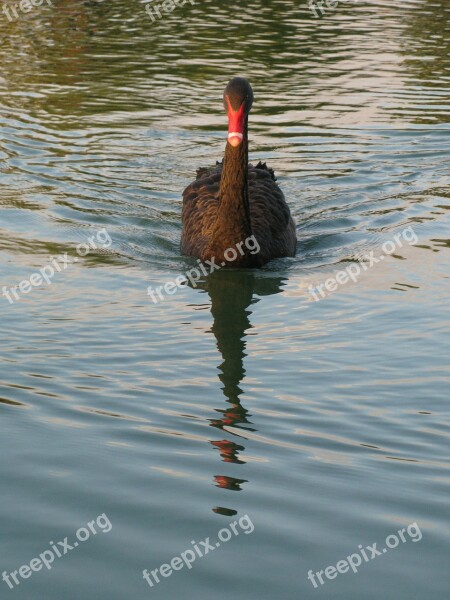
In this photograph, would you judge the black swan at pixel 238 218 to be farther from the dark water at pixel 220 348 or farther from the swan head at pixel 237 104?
the dark water at pixel 220 348

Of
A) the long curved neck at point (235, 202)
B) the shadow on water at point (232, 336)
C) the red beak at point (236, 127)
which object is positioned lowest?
the shadow on water at point (232, 336)

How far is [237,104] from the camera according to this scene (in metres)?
9.23

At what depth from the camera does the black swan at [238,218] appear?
931 centimetres

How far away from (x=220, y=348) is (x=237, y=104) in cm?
264

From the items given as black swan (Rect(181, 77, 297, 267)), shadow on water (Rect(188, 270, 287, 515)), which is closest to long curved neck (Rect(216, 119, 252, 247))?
black swan (Rect(181, 77, 297, 267))

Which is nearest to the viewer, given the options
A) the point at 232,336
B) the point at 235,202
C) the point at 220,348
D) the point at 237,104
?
the point at 220,348

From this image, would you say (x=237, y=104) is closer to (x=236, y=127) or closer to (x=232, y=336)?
(x=236, y=127)

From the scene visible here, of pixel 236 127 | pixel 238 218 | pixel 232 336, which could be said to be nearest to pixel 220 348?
pixel 232 336

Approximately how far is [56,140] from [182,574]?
9.70 metres

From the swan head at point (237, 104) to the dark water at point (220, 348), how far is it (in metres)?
1.12

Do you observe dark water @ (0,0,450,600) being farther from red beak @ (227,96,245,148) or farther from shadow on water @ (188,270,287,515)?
red beak @ (227,96,245,148)

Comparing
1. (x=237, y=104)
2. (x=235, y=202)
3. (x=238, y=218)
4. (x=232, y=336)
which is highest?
(x=237, y=104)

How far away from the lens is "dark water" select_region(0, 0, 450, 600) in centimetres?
455

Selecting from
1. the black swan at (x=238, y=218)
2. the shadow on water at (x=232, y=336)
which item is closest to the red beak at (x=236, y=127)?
the black swan at (x=238, y=218)
